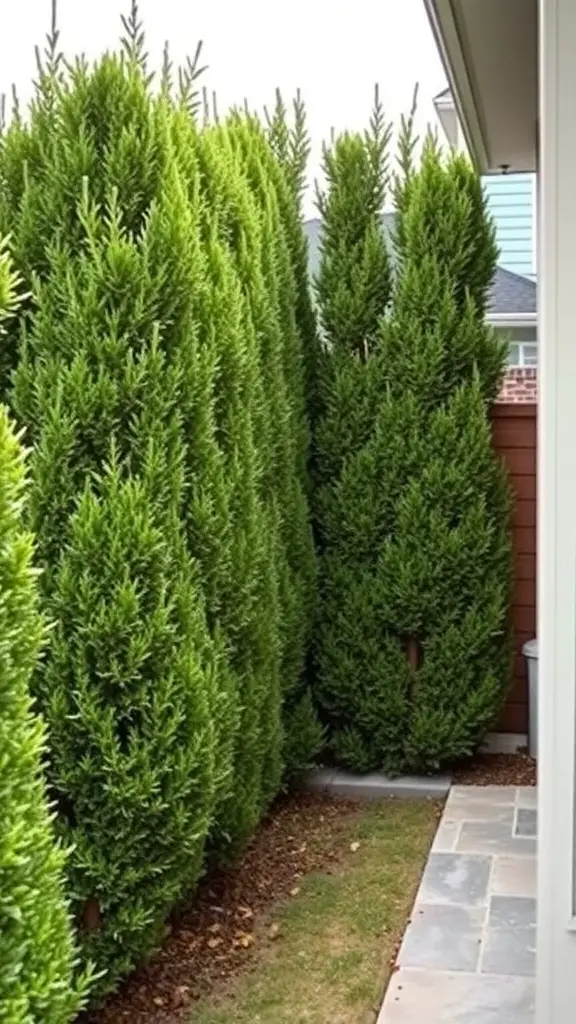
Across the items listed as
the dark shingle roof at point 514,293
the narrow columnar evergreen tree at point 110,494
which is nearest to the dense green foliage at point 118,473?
the narrow columnar evergreen tree at point 110,494

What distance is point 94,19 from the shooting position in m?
4.29

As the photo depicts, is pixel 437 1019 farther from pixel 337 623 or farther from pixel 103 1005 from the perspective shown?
pixel 337 623

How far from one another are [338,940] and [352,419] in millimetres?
2264

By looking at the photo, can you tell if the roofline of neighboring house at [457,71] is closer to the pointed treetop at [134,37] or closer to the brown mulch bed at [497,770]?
the pointed treetop at [134,37]

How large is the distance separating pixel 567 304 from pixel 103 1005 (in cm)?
208

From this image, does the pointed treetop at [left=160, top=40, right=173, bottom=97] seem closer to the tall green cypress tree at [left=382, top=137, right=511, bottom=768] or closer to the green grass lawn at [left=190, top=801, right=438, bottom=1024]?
the tall green cypress tree at [left=382, top=137, right=511, bottom=768]

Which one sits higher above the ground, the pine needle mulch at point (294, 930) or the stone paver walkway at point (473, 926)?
the stone paver walkway at point (473, 926)

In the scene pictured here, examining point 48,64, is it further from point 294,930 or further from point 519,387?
point 519,387

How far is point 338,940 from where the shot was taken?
314 centimetres

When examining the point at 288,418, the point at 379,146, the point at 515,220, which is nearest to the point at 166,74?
the point at 288,418

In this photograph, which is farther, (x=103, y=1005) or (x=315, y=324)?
(x=315, y=324)

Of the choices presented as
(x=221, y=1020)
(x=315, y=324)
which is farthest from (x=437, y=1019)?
(x=315, y=324)

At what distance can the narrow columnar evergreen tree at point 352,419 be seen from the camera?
4621 mm

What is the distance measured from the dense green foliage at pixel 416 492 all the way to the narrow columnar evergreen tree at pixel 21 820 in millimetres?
2948
